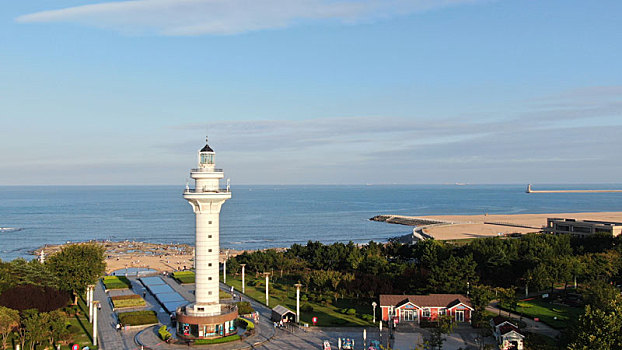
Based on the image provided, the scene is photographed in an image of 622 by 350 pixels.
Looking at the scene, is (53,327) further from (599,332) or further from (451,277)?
(599,332)

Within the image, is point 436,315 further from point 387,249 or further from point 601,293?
point 387,249

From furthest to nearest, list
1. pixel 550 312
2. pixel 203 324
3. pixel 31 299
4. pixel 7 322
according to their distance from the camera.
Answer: pixel 550 312
pixel 31 299
pixel 203 324
pixel 7 322

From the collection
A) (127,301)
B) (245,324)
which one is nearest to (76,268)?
(127,301)

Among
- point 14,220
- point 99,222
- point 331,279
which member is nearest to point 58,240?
point 99,222

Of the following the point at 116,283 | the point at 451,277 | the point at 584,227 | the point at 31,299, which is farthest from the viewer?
the point at 584,227

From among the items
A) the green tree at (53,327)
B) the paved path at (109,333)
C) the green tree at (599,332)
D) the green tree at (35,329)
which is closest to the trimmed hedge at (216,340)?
the paved path at (109,333)

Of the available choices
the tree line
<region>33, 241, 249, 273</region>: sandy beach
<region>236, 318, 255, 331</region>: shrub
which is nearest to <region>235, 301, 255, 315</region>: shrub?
<region>236, 318, 255, 331</region>: shrub

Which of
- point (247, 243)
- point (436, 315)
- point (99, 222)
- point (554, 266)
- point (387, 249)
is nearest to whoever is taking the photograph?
point (436, 315)
